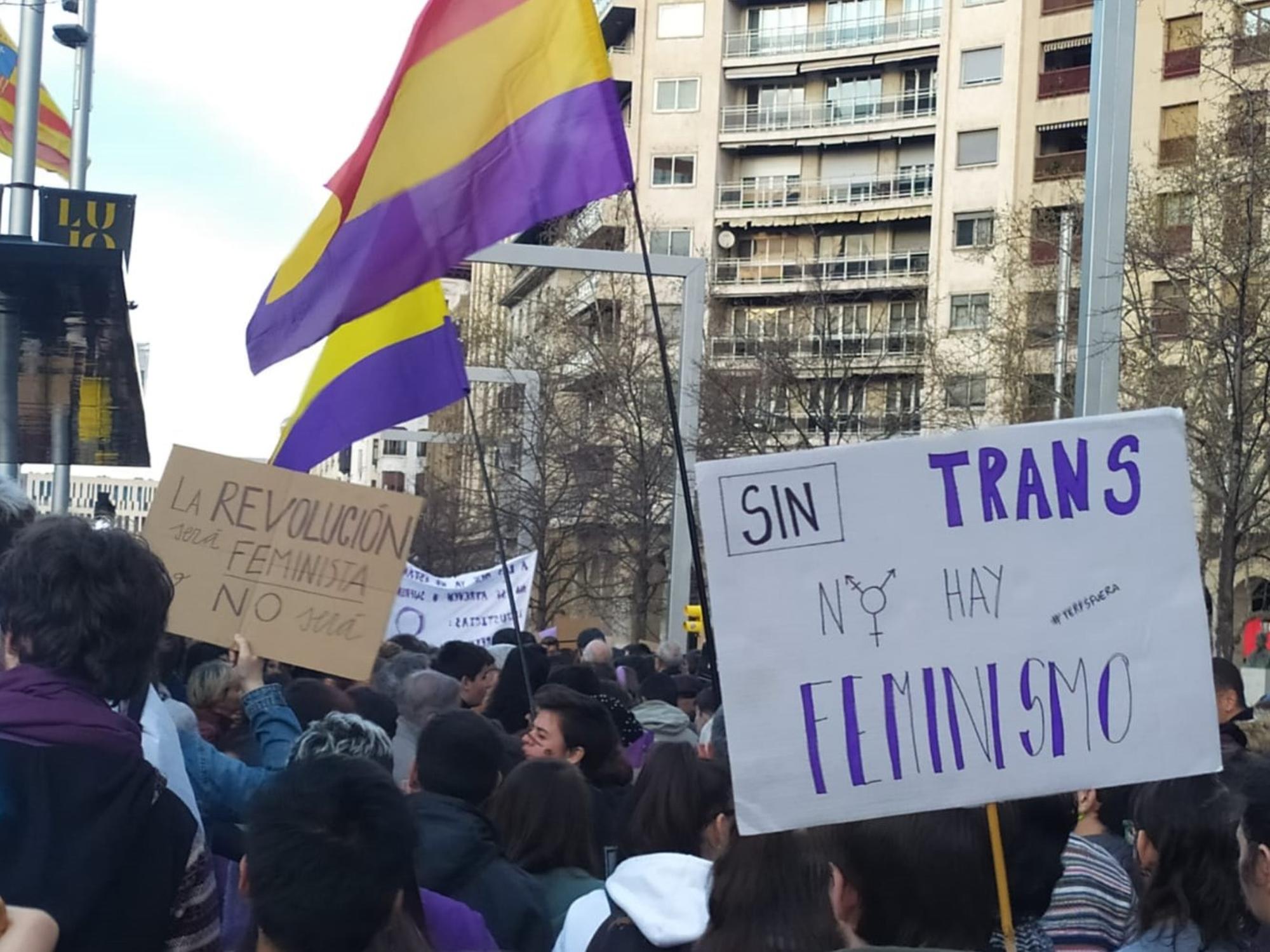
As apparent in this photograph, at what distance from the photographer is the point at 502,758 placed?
16.4 feet

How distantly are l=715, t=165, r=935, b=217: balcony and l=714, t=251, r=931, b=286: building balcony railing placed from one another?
6.06 ft

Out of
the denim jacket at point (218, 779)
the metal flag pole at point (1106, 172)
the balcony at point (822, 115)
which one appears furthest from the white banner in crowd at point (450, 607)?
the balcony at point (822, 115)

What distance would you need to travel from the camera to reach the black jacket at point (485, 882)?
4.39 meters

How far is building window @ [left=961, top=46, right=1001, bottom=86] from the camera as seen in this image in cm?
5694

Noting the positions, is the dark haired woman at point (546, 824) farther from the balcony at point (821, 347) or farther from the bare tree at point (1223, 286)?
the balcony at point (821, 347)

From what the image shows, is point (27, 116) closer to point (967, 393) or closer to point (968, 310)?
point (967, 393)

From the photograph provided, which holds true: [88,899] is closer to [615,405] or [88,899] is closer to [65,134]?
[65,134]

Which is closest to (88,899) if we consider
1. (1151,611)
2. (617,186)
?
(1151,611)

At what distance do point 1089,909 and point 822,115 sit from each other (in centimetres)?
6115

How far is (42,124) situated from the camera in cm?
1894

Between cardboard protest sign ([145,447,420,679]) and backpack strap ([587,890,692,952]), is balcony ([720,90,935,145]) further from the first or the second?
backpack strap ([587,890,692,952])

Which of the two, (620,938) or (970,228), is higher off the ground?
(970,228)

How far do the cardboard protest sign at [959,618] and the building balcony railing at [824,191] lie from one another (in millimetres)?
58467

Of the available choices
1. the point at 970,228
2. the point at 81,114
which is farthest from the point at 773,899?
the point at 970,228
